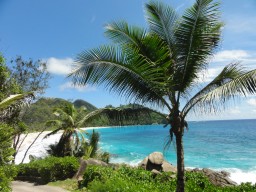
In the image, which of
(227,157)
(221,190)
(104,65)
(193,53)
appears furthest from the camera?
(227,157)

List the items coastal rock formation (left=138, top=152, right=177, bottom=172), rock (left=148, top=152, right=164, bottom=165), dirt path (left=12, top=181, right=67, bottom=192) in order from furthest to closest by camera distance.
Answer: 1. rock (left=148, top=152, right=164, bottom=165)
2. coastal rock formation (left=138, top=152, right=177, bottom=172)
3. dirt path (left=12, top=181, right=67, bottom=192)

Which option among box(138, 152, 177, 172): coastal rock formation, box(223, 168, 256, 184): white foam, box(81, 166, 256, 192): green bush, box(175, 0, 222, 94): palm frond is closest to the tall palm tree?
box(175, 0, 222, 94): palm frond

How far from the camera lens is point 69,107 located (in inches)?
931

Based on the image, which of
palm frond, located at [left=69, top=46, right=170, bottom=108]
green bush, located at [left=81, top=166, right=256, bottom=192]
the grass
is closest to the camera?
palm frond, located at [left=69, top=46, right=170, bottom=108]

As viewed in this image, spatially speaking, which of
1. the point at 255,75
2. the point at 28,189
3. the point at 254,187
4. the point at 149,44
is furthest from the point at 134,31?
the point at 28,189

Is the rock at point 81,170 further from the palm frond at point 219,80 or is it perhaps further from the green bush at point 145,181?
the palm frond at point 219,80

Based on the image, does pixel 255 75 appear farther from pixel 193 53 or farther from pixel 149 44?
pixel 149 44

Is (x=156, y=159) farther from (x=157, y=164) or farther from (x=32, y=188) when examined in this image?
(x=32, y=188)

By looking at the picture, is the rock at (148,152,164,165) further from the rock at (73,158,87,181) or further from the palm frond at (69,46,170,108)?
the palm frond at (69,46,170,108)

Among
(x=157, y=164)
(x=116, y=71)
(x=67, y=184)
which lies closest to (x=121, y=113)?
(x=116, y=71)

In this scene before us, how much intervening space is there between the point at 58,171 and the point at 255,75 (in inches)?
503

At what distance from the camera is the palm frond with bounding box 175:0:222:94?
7.37 m

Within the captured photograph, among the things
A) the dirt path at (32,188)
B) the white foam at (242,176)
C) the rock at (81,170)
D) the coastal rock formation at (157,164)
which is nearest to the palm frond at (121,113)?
the dirt path at (32,188)

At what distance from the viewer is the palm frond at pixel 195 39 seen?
24.2 ft
